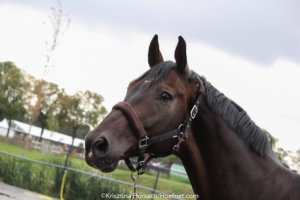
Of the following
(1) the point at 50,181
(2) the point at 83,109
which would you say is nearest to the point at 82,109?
(2) the point at 83,109

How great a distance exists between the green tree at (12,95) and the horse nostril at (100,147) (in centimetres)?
5079

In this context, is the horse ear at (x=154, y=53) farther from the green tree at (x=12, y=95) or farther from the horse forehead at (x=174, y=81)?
the green tree at (x=12, y=95)

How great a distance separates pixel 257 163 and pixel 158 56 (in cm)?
125

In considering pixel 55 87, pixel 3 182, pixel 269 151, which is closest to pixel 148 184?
pixel 3 182

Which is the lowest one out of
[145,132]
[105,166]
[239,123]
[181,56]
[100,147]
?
[105,166]

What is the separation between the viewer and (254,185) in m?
2.43

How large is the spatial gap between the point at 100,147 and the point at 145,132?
36cm

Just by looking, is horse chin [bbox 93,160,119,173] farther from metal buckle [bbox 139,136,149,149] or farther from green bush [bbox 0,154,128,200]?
green bush [bbox 0,154,128,200]

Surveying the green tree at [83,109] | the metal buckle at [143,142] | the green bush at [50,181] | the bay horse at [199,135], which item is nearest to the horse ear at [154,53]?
the bay horse at [199,135]

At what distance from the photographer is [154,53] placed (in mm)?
2709

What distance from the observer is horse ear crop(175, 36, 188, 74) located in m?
2.42

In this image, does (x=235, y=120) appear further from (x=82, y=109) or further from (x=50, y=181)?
(x=82, y=109)

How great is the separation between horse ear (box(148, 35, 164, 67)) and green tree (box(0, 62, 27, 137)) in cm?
5039

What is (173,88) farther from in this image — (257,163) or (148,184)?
(148,184)
